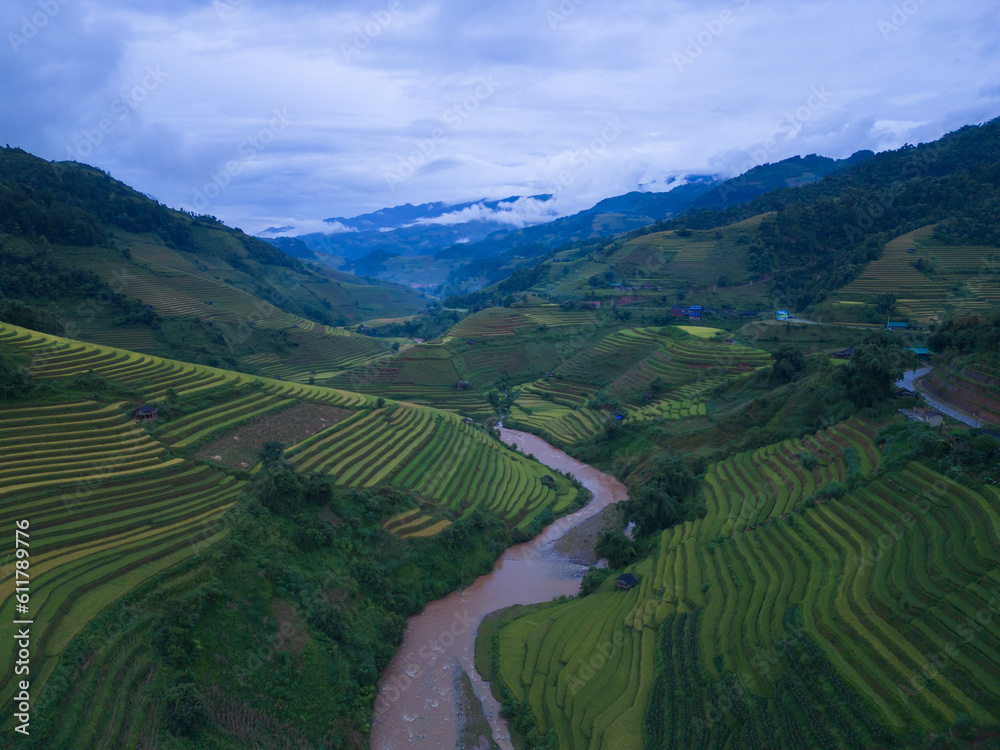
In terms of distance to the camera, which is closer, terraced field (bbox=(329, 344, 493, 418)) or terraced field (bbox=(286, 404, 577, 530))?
terraced field (bbox=(286, 404, 577, 530))

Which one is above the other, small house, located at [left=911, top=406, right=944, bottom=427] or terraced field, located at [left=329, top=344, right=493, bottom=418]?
terraced field, located at [left=329, top=344, right=493, bottom=418]

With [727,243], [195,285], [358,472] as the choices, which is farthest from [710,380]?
[195,285]

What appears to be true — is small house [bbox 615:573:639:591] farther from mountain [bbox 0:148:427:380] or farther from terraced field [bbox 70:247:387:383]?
terraced field [bbox 70:247:387:383]

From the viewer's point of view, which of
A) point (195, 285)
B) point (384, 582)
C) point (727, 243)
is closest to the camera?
point (384, 582)

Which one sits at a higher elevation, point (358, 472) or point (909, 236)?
point (909, 236)

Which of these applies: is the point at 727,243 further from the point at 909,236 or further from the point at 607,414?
the point at 607,414

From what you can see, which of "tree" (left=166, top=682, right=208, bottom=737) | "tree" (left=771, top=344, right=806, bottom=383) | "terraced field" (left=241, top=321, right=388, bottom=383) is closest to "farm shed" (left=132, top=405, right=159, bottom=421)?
"tree" (left=166, top=682, right=208, bottom=737)
